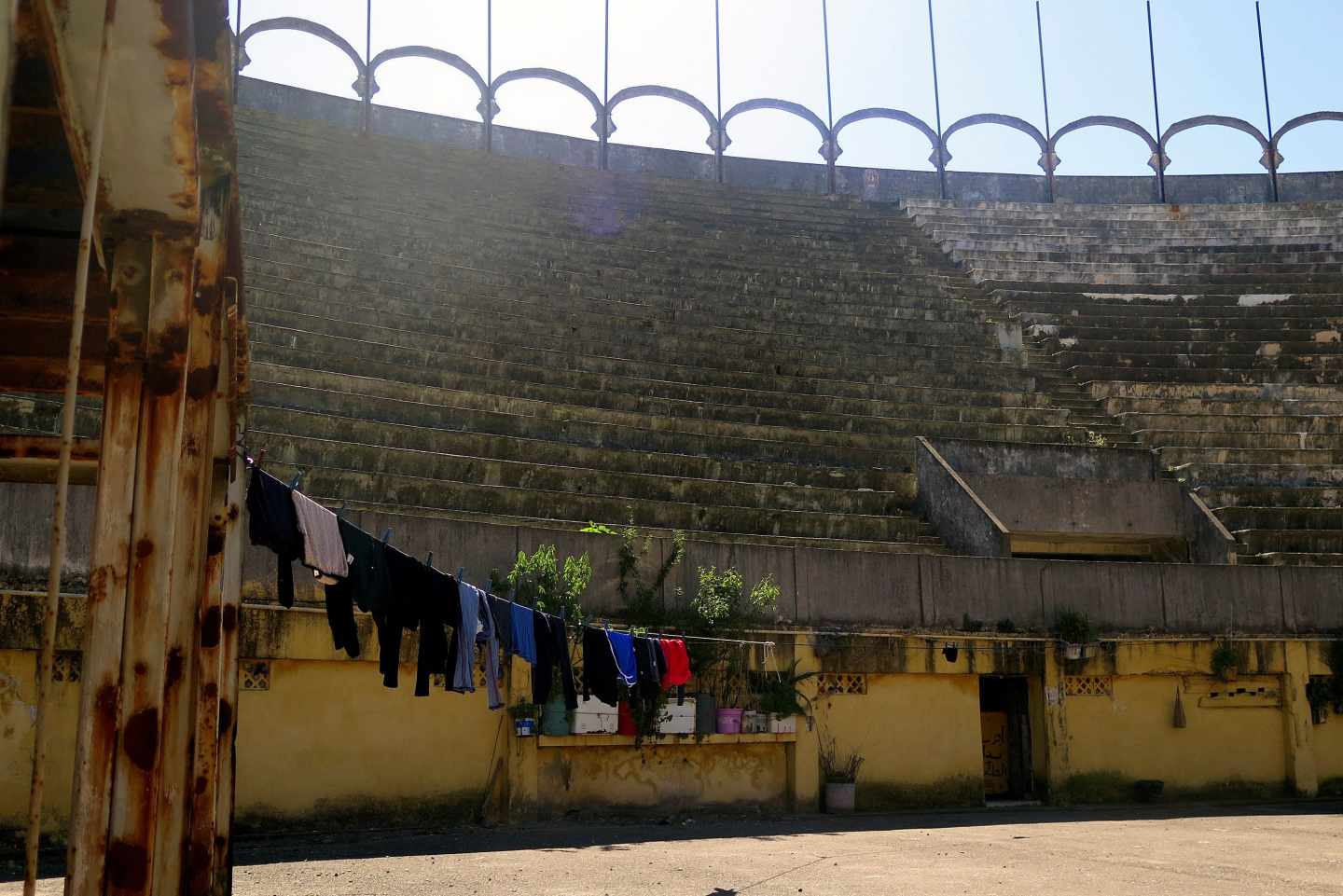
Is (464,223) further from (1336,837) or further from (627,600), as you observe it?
(1336,837)

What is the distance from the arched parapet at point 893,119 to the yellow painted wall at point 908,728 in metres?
21.2

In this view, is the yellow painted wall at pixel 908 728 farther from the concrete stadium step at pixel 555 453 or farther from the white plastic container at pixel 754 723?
the concrete stadium step at pixel 555 453

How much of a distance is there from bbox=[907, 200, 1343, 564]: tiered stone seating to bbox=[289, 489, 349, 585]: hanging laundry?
1331 cm

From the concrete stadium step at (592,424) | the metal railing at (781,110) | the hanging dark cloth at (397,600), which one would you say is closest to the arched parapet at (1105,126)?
the metal railing at (781,110)

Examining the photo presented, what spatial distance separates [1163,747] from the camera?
14086 millimetres

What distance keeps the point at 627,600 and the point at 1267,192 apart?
2568 centimetres

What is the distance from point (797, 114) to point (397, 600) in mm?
27137

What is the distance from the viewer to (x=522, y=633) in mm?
9234

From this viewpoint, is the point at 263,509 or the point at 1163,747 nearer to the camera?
the point at 263,509

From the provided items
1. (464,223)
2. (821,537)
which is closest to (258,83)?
(464,223)

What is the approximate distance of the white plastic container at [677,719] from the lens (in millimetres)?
11836

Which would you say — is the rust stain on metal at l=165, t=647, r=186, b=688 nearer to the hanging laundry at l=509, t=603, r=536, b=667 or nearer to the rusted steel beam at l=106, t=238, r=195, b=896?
the rusted steel beam at l=106, t=238, r=195, b=896

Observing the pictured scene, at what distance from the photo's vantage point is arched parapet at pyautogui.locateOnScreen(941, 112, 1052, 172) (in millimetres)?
32438

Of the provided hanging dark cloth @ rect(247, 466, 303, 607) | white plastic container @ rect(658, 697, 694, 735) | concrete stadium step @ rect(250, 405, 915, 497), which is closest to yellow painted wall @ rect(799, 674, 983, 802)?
white plastic container @ rect(658, 697, 694, 735)
